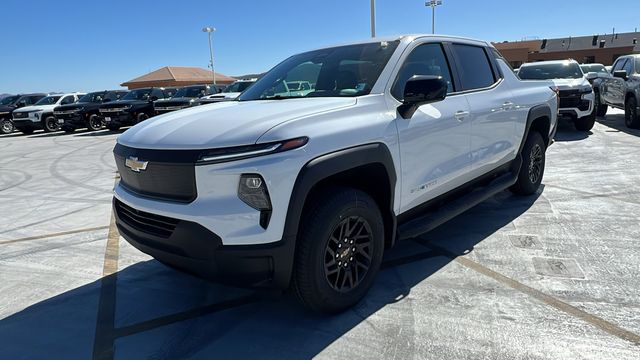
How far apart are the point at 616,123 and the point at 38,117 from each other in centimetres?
2112

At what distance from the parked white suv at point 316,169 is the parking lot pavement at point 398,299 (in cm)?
37

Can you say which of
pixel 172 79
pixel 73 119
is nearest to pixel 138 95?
pixel 73 119

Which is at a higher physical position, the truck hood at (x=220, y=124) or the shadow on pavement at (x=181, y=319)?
the truck hood at (x=220, y=124)

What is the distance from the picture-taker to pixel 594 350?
2.57 metres

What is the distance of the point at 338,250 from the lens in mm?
2957

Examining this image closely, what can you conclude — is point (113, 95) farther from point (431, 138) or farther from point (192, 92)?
point (431, 138)

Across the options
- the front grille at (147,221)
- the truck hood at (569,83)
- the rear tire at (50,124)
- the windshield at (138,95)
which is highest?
the windshield at (138,95)

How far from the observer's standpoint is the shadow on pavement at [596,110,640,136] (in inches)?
429

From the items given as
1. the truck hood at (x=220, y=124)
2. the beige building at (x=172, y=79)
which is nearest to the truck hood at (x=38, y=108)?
the truck hood at (x=220, y=124)

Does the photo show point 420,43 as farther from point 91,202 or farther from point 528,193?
point 91,202

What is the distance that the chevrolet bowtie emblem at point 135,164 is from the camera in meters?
2.79

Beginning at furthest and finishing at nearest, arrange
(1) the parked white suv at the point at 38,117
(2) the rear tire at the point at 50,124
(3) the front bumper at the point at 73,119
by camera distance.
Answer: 1. (2) the rear tire at the point at 50,124
2. (1) the parked white suv at the point at 38,117
3. (3) the front bumper at the point at 73,119

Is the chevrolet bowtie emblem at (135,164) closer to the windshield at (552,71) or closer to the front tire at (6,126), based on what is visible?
the windshield at (552,71)

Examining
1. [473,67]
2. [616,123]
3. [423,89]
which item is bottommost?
[616,123]
